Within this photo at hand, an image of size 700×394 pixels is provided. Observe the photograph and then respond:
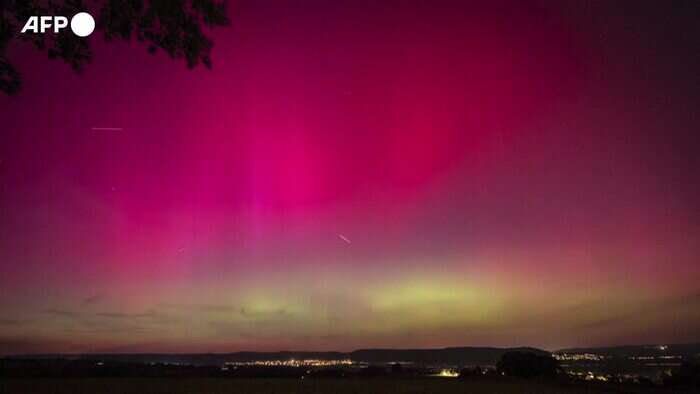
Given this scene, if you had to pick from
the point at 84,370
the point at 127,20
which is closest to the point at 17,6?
the point at 127,20

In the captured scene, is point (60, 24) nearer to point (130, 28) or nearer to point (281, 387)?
point (130, 28)

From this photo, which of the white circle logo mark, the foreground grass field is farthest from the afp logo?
the foreground grass field

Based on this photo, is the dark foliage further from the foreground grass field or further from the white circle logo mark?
the foreground grass field

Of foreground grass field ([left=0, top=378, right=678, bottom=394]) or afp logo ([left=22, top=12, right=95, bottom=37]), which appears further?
foreground grass field ([left=0, top=378, right=678, bottom=394])

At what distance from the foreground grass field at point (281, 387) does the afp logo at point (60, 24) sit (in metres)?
24.2

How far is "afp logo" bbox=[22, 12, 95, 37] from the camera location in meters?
7.95

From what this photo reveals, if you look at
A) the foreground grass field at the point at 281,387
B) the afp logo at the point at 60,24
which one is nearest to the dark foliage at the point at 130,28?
the afp logo at the point at 60,24

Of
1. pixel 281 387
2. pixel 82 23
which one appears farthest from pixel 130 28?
pixel 281 387

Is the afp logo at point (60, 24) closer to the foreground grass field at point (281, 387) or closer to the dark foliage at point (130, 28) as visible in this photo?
the dark foliage at point (130, 28)

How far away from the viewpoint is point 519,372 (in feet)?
156

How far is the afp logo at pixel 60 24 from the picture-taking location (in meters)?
7.95

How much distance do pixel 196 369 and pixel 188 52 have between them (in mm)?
44685

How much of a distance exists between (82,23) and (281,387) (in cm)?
2958

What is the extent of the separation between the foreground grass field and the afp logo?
24188 millimetres
